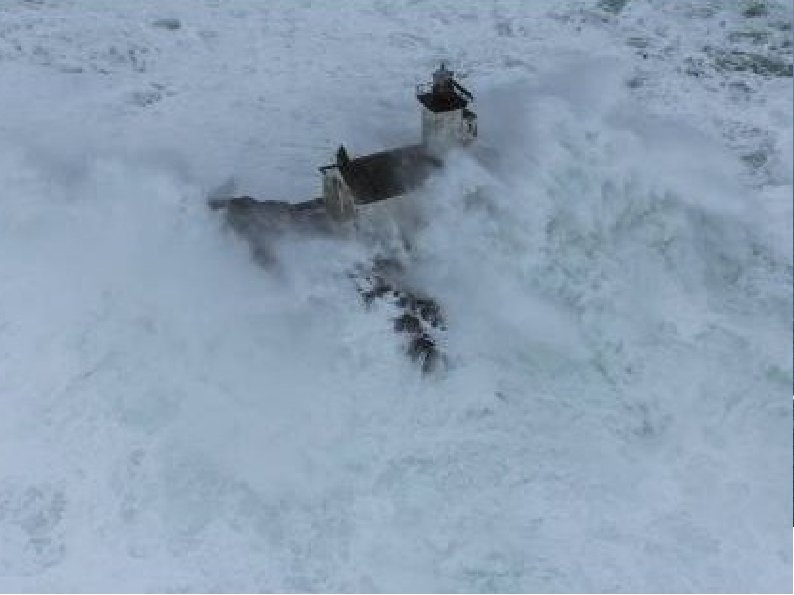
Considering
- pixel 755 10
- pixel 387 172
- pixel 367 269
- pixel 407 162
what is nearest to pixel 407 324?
pixel 367 269

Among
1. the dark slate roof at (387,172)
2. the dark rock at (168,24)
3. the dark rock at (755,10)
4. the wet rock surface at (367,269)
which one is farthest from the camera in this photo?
the dark rock at (168,24)

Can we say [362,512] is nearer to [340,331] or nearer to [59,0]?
[340,331]

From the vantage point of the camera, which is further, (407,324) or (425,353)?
(407,324)

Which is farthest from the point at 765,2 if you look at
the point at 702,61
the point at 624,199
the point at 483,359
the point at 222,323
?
the point at 222,323

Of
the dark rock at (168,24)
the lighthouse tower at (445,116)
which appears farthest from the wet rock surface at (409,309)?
the dark rock at (168,24)

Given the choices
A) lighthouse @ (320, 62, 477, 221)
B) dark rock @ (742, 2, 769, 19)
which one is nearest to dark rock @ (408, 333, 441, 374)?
lighthouse @ (320, 62, 477, 221)

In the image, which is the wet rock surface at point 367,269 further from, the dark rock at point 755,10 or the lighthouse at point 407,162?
the dark rock at point 755,10

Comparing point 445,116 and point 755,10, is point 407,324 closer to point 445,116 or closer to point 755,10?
point 445,116
